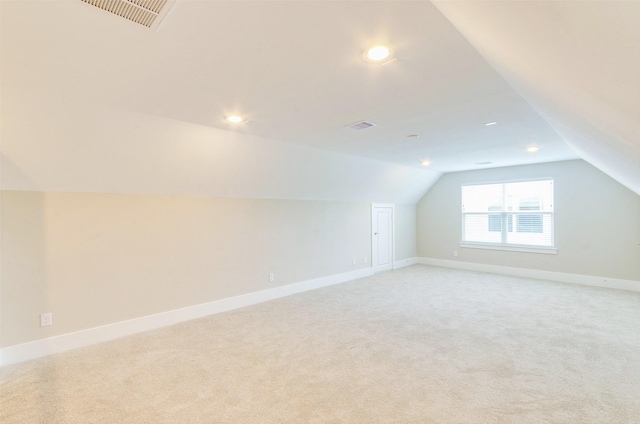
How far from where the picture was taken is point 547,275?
6324mm

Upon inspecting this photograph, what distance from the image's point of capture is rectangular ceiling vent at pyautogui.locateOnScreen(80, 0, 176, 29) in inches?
54.8

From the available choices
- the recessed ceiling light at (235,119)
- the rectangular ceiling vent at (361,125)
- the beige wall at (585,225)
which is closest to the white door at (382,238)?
the beige wall at (585,225)

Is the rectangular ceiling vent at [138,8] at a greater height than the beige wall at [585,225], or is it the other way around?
the rectangular ceiling vent at [138,8]

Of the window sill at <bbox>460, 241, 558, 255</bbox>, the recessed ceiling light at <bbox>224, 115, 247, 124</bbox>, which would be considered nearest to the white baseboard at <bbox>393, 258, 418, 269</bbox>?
the window sill at <bbox>460, 241, 558, 255</bbox>

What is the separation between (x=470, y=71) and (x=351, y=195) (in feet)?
14.0

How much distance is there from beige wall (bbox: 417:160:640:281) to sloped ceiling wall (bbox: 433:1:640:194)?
5320mm

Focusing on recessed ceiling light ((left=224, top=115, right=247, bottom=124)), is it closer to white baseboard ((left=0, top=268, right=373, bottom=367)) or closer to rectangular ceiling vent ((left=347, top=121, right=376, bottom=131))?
rectangular ceiling vent ((left=347, top=121, right=376, bottom=131))

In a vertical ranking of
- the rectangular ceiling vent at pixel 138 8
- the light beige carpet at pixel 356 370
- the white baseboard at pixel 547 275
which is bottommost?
the light beige carpet at pixel 356 370

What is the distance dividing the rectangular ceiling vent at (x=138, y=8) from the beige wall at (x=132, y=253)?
278 cm

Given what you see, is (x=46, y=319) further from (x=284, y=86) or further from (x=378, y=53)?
(x=378, y=53)

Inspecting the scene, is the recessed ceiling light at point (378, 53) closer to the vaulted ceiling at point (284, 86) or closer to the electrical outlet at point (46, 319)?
the vaulted ceiling at point (284, 86)

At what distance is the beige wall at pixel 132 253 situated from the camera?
311 cm

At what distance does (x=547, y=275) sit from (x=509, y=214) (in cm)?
148

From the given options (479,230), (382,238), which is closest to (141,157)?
(382,238)
